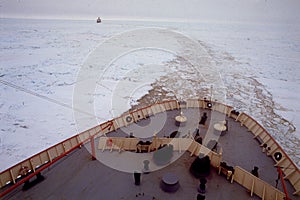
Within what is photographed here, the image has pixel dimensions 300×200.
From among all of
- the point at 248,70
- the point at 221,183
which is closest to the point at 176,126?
the point at 221,183

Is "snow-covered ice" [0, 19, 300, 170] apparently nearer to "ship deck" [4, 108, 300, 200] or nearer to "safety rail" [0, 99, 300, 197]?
"safety rail" [0, 99, 300, 197]

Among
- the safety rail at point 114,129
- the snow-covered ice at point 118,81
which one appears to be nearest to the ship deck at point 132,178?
the safety rail at point 114,129

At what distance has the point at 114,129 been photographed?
9.68 m

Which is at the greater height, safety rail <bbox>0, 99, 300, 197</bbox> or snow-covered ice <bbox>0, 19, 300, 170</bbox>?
safety rail <bbox>0, 99, 300, 197</bbox>

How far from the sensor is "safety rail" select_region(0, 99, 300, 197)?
672cm

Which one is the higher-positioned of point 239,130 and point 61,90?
point 239,130

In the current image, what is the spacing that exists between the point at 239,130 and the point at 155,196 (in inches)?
227

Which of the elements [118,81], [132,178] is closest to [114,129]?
[132,178]

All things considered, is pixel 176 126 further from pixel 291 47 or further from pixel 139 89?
pixel 291 47

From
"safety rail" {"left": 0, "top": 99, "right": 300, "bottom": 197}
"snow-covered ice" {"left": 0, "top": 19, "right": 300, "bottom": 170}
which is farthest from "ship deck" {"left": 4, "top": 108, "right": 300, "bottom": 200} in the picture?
"snow-covered ice" {"left": 0, "top": 19, "right": 300, "bottom": 170}

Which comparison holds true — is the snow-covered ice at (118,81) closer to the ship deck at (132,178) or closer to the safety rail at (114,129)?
the safety rail at (114,129)

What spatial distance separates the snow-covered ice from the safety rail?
19.2ft

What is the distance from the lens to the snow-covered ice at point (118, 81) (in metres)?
16.3

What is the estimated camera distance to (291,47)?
48062mm
